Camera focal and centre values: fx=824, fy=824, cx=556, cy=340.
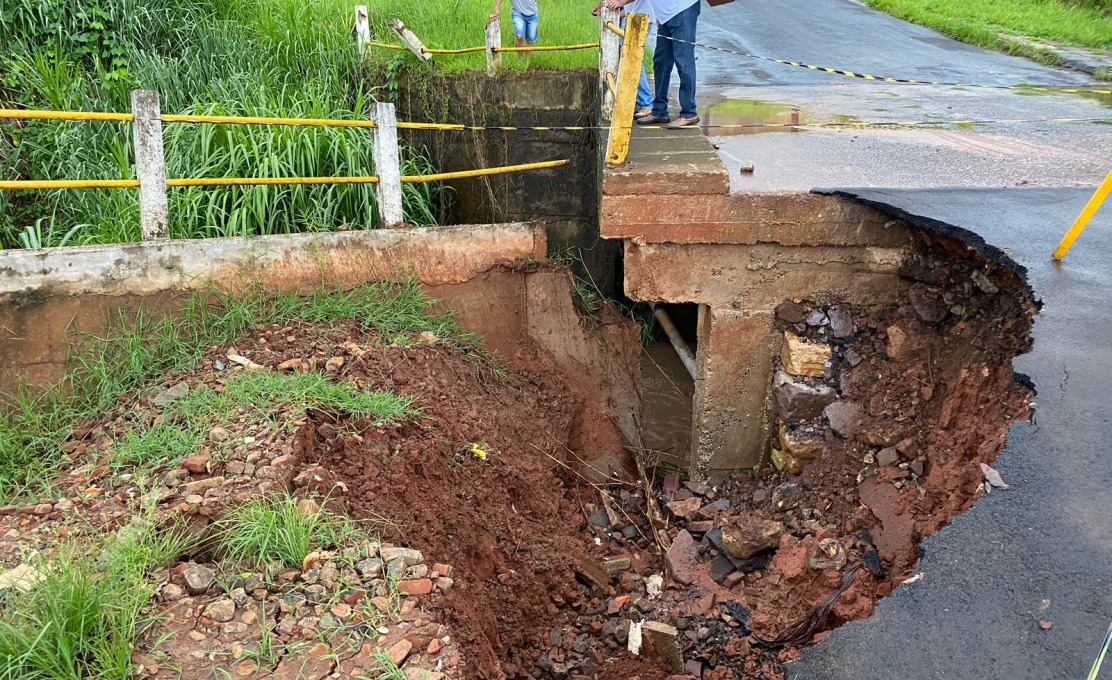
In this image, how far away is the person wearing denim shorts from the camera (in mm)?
7535

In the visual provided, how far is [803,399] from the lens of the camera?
524 centimetres

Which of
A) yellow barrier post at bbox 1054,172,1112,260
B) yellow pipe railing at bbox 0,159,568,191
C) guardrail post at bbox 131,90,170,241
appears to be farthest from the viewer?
guardrail post at bbox 131,90,170,241

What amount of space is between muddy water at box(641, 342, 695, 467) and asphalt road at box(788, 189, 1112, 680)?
3.17m

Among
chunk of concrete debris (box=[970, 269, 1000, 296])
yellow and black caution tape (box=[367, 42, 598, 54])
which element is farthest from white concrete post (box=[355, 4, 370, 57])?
chunk of concrete debris (box=[970, 269, 1000, 296])

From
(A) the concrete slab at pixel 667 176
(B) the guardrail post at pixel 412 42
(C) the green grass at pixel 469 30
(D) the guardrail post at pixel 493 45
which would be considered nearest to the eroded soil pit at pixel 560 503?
(A) the concrete slab at pixel 667 176

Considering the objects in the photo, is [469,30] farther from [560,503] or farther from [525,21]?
[560,503]

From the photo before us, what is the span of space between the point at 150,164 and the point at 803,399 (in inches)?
166

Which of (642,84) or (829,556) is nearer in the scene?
(829,556)

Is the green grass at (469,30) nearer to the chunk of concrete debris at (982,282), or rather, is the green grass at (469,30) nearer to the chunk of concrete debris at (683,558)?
the chunk of concrete debris at (982,282)

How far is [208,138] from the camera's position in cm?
580

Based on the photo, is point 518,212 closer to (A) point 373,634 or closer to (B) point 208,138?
(B) point 208,138

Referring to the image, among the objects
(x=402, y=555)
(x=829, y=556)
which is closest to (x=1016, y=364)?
(x=829, y=556)

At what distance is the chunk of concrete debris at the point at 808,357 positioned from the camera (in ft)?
17.3

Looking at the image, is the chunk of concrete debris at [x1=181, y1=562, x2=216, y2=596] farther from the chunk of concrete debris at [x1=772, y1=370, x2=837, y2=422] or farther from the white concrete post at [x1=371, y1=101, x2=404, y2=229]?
the chunk of concrete debris at [x1=772, y1=370, x2=837, y2=422]
